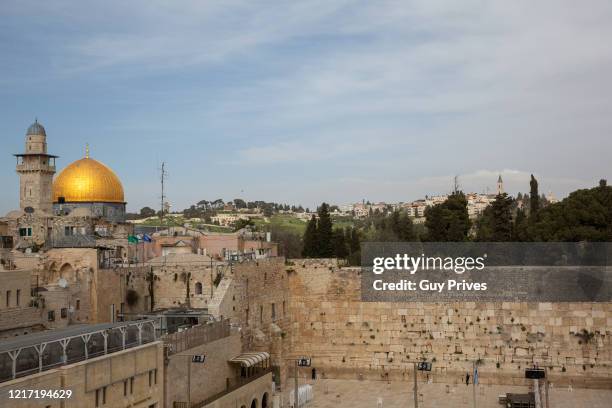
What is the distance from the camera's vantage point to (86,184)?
41.0 meters

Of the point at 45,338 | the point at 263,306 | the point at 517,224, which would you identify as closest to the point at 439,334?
the point at 263,306

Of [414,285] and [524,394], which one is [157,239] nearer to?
[414,285]

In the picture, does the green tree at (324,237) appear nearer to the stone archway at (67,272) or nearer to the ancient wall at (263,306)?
→ the ancient wall at (263,306)

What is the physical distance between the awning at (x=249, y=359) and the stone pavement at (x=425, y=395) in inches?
135

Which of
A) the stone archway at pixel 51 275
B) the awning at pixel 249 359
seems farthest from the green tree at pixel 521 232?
the stone archway at pixel 51 275

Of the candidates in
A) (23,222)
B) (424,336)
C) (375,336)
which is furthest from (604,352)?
(23,222)

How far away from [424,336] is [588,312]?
6.50 metres

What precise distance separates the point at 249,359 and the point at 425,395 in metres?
8.09

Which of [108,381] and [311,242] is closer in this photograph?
[108,381]

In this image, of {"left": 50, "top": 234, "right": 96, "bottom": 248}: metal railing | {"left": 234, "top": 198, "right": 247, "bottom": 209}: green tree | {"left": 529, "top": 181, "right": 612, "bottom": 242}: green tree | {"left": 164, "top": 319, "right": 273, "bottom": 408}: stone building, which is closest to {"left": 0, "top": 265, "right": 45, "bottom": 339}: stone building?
{"left": 164, "top": 319, "right": 273, "bottom": 408}: stone building

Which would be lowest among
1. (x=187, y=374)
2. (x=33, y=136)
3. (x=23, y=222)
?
(x=187, y=374)

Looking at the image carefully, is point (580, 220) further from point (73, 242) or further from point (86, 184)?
point (86, 184)

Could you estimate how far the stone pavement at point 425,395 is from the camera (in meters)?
28.6

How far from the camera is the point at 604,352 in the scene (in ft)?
102
